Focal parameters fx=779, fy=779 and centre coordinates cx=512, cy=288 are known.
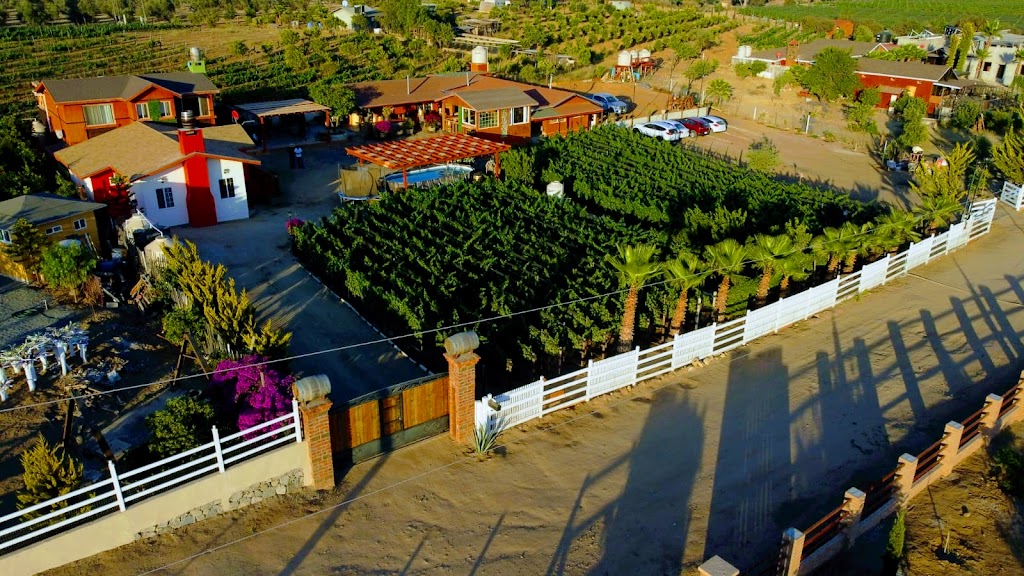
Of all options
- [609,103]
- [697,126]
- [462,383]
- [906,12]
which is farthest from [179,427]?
[906,12]

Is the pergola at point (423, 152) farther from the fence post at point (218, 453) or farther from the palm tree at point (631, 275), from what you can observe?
the fence post at point (218, 453)

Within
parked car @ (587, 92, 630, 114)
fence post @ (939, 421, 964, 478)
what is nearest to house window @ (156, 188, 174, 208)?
fence post @ (939, 421, 964, 478)

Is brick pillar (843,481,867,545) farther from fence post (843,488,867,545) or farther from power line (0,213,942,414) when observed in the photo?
power line (0,213,942,414)

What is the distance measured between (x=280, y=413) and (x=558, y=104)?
1340 inches

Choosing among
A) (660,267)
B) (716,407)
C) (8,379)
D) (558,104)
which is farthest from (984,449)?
(558,104)

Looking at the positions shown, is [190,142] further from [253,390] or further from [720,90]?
[720,90]

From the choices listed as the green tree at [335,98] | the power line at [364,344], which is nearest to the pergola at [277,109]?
the green tree at [335,98]

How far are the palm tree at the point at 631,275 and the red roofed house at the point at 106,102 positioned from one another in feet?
94.0

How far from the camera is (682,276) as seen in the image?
1931cm

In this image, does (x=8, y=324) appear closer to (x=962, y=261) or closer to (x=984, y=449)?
(x=984, y=449)

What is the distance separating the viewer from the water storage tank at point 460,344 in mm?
15227

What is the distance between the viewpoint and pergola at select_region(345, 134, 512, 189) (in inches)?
1259

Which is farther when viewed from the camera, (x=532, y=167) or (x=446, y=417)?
(x=532, y=167)

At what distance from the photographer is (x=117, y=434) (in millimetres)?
16406
